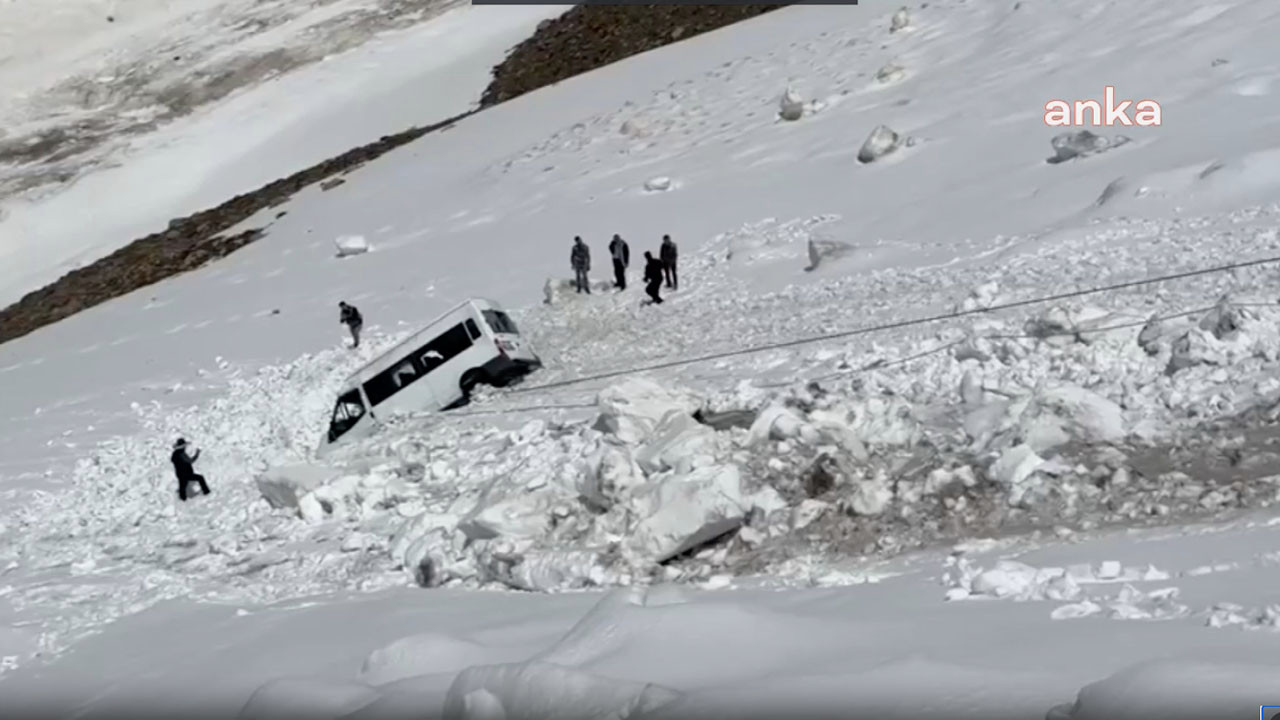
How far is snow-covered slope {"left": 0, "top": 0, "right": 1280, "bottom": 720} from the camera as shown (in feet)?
32.2

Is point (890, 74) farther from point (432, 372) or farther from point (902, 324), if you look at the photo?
point (902, 324)

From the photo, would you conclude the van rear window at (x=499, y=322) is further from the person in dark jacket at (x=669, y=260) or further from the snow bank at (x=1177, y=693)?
the snow bank at (x=1177, y=693)

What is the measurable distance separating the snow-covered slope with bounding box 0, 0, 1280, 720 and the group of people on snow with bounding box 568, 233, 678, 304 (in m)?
0.47

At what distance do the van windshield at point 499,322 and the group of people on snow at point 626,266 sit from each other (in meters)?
2.97

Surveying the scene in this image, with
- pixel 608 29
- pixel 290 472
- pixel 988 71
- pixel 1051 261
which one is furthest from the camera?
pixel 608 29

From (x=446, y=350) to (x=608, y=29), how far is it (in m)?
36.4

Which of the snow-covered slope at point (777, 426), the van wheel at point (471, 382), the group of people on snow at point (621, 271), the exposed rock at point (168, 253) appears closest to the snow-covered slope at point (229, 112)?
the exposed rock at point (168, 253)

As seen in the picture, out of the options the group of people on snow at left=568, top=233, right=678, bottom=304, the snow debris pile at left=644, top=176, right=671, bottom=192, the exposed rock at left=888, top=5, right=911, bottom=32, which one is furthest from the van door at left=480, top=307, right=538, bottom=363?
the exposed rock at left=888, top=5, right=911, bottom=32

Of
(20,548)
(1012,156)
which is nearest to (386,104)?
(1012,156)

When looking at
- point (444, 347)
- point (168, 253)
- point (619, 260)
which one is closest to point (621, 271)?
point (619, 260)

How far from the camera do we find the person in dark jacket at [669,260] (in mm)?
26805

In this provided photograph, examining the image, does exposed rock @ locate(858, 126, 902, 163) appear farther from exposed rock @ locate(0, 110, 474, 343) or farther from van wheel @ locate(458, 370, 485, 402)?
exposed rock @ locate(0, 110, 474, 343)

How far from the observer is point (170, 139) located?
205 ft

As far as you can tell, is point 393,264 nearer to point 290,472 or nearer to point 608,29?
point 290,472
